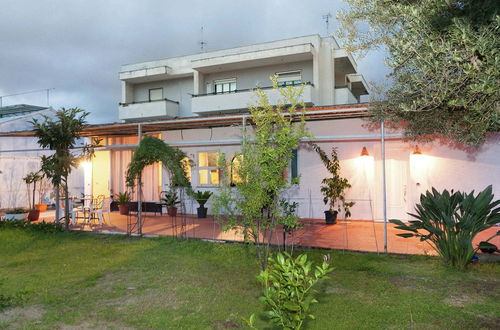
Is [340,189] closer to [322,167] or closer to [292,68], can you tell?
[322,167]

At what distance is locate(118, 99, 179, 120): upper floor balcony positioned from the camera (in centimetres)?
1798

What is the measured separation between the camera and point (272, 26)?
1891 centimetres

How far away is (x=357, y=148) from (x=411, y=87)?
239 inches

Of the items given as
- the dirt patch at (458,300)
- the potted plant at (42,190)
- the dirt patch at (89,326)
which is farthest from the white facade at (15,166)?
the dirt patch at (458,300)

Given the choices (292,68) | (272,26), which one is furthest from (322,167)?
(272,26)

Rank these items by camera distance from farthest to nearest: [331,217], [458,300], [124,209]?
[124,209]
[331,217]
[458,300]

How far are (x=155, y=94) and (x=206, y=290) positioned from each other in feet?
52.2

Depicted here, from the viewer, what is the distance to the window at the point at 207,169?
43.1 ft

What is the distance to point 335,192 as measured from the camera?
1058 cm

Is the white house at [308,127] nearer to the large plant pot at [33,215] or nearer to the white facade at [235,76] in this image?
the white facade at [235,76]

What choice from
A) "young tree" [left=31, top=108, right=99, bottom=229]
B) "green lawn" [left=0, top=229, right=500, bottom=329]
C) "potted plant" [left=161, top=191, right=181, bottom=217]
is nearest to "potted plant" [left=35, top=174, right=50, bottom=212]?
"potted plant" [left=161, top=191, right=181, bottom=217]

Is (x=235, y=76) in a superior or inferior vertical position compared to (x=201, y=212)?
superior

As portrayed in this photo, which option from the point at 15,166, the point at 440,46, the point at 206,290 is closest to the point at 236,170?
the point at 206,290

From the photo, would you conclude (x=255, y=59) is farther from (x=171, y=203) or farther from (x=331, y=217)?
(x=331, y=217)
